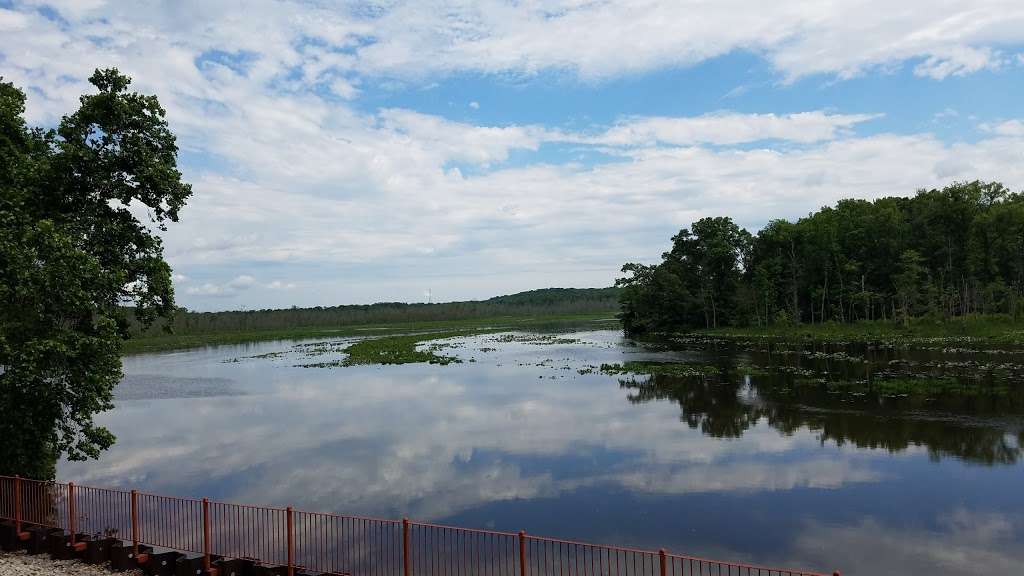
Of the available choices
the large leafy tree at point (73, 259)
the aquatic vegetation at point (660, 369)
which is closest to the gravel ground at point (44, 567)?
the large leafy tree at point (73, 259)

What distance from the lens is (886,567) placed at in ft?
48.7

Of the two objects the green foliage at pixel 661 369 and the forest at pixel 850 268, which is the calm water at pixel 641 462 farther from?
the forest at pixel 850 268

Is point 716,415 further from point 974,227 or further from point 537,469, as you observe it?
point 974,227

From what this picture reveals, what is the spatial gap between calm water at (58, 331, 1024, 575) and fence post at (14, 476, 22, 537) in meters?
6.01

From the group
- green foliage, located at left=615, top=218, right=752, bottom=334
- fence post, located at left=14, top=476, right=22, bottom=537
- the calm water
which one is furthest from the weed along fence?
green foliage, located at left=615, top=218, right=752, bottom=334

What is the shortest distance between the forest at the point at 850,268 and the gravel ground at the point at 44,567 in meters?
83.6

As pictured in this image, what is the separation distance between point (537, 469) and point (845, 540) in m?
10.6

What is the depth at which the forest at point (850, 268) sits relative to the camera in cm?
8025

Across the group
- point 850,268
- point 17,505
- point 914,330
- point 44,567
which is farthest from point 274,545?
point 850,268

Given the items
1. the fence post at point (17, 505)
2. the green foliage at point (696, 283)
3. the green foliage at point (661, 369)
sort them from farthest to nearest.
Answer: the green foliage at point (696, 283) < the green foliage at point (661, 369) < the fence post at point (17, 505)

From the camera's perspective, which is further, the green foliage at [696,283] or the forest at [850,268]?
the green foliage at [696,283]

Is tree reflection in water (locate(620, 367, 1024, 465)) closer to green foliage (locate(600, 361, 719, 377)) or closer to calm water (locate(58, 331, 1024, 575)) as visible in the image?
calm water (locate(58, 331, 1024, 575))

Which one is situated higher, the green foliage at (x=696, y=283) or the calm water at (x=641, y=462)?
the green foliage at (x=696, y=283)

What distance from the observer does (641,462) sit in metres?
24.4
